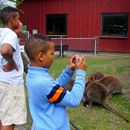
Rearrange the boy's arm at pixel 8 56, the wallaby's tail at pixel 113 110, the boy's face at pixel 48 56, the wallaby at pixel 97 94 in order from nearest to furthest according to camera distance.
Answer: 1. the boy's face at pixel 48 56
2. the boy's arm at pixel 8 56
3. the wallaby's tail at pixel 113 110
4. the wallaby at pixel 97 94

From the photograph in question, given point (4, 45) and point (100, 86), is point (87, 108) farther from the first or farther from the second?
point (4, 45)

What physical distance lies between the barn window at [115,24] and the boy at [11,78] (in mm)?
18933

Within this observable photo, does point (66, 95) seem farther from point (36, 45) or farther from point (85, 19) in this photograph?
point (85, 19)

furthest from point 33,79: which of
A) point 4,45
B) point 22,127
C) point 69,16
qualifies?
point 69,16

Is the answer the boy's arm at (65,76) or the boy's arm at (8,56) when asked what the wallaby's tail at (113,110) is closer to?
the boy's arm at (8,56)

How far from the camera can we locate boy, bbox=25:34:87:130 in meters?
3.00

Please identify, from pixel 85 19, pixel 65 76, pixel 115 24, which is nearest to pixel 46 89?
pixel 65 76

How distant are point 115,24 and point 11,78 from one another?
19.2 m

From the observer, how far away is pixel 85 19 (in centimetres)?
2462

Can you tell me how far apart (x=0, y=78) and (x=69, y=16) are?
2082 cm

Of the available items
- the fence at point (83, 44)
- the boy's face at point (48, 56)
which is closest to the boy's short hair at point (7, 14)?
the boy's face at point (48, 56)

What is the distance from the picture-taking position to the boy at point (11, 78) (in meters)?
4.58

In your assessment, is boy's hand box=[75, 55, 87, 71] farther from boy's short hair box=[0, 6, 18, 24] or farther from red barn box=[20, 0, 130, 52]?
red barn box=[20, 0, 130, 52]

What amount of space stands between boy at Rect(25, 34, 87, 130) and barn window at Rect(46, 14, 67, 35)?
22.5 meters
